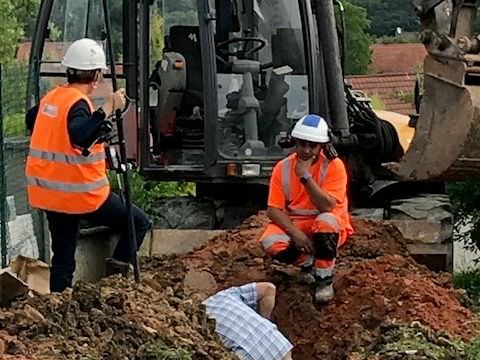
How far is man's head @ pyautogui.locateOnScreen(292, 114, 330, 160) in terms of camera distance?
323 inches

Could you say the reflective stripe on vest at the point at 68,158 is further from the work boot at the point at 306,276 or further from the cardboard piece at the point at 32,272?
the work boot at the point at 306,276

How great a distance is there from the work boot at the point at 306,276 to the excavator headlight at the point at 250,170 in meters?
1.36

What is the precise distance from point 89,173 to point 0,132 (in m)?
1.28

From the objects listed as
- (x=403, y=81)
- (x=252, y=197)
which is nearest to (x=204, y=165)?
(x=252, y=197)

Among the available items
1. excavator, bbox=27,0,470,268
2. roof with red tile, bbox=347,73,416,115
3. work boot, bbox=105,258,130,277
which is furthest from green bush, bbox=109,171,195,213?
roof with red tile, bbox=347,73,416,115

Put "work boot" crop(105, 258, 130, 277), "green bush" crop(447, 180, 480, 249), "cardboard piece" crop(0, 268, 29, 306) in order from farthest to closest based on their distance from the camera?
"green bush" crop(447, 180, 480, 249) → "work boot" crop(105, 258, 130, 277) → "cardboard piece" crop(0, 268, 29, 306)

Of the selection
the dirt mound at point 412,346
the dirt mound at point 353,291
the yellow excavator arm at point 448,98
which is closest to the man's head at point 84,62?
the dirt mound at point 353,291

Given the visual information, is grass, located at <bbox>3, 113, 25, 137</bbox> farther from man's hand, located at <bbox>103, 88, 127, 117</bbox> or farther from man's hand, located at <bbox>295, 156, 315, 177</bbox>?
man's hand, located at <bbox>295, 156, 315, 177</bbox>

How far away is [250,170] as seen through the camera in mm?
9750

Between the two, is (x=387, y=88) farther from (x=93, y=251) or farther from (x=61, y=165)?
(x=61, y=165)

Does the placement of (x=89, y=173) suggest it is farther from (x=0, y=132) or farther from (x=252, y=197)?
(x=252, y=197)

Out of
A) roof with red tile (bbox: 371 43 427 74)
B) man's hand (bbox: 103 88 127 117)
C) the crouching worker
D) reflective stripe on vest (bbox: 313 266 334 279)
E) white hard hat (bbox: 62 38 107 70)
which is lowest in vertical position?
roof with red tile (bbox: 371 43 427 74)

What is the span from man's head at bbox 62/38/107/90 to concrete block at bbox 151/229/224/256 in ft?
6.50

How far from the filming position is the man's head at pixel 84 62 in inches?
318
